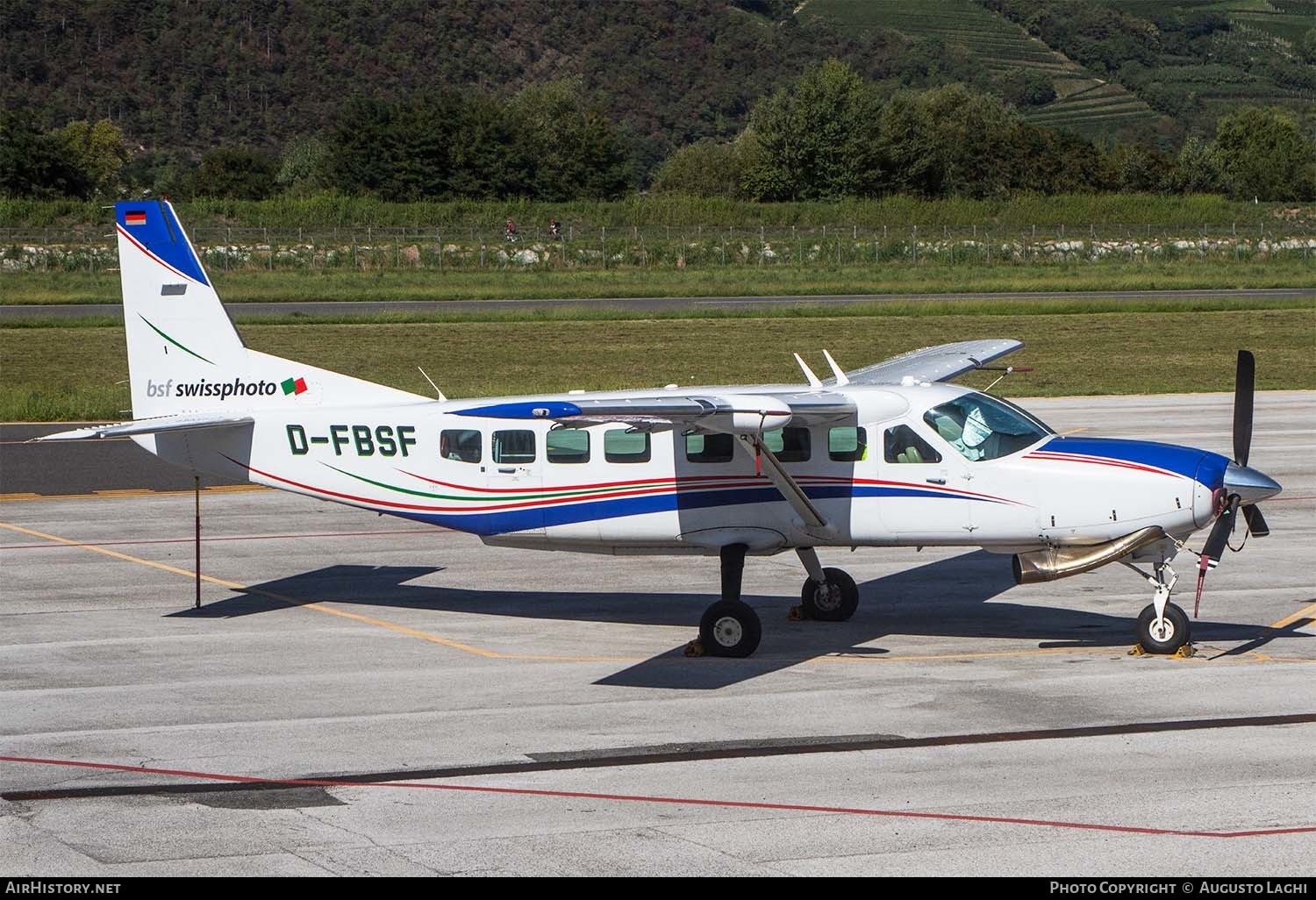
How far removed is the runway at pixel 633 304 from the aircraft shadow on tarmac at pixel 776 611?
37497mm

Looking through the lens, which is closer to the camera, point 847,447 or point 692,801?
point 692,801

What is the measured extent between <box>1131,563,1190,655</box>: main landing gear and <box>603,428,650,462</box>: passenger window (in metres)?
5.16

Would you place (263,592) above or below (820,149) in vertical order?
below

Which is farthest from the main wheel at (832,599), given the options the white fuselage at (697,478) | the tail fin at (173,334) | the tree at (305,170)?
the tree at (305,170)

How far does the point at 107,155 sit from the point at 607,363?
12082 cm

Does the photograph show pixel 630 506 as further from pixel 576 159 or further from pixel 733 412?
pixel 576 159

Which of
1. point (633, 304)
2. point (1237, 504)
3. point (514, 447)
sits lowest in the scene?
point (1237, 504)

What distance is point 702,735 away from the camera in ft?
42.6

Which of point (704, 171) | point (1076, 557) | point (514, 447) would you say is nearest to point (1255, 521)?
point (1076, 557)

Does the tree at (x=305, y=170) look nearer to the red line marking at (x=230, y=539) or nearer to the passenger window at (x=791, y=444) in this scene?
the red line marking at (x=230, y=539)

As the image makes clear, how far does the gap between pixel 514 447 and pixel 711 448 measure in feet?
7.32

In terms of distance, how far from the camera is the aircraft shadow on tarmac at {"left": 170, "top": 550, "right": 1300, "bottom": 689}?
16016 millimetres

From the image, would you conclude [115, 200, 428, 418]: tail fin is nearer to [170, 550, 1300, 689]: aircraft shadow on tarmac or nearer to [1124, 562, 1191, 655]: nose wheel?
[170, 550, 1300, 689]: aircraft shadow on tarmac

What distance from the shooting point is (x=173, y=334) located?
18.3 metres
